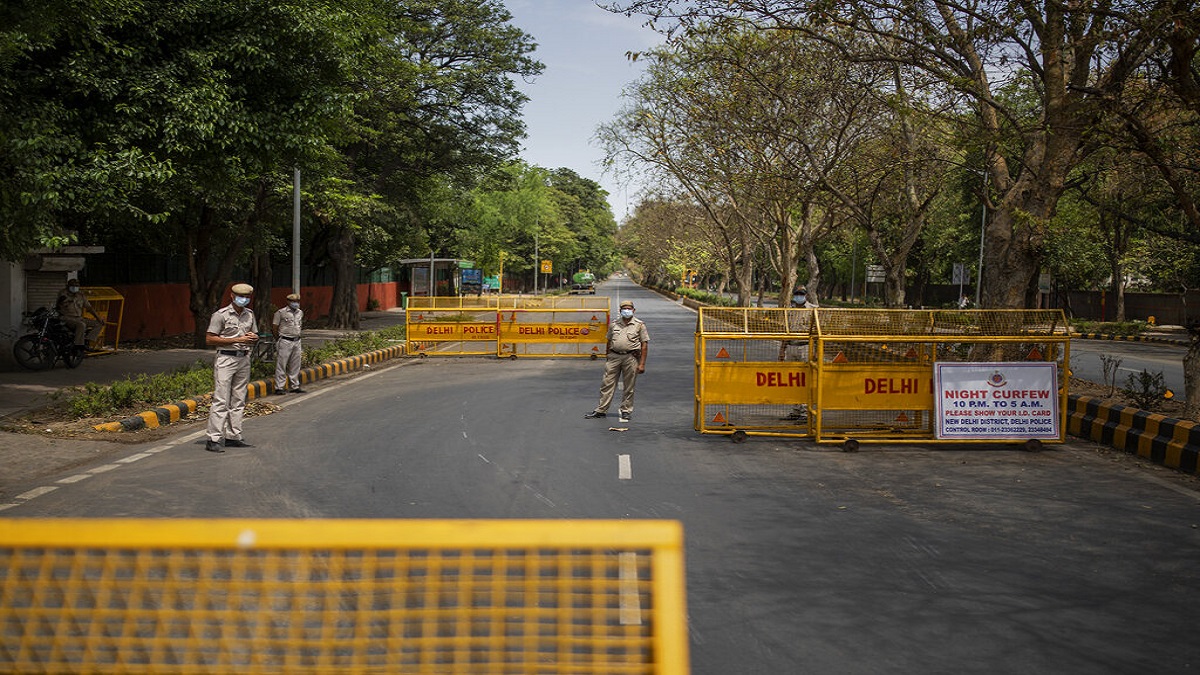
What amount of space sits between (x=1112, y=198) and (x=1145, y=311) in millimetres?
20219

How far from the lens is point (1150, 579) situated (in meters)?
5.95

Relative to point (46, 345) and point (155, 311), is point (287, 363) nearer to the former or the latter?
point (46, 345)

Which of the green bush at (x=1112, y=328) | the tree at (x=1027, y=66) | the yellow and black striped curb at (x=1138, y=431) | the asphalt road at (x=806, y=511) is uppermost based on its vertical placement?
the tree at (x=1027, y=66)

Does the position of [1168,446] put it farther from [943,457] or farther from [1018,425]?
[943,457]

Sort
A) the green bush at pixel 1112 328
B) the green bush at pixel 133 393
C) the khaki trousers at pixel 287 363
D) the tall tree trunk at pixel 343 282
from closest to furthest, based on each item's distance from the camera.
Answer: the green bush at pixel 133 393 → the khaki trousers at pixel 287 363 → the tall tree trunk at pixel 343 282 → the green bush at pixel 1112 328

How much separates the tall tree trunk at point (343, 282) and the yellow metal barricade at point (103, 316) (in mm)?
8481

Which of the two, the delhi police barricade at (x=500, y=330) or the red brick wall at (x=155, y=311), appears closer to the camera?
the red brick wall at (x=155, y=311)

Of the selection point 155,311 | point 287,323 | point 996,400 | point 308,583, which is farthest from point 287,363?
point 308,583

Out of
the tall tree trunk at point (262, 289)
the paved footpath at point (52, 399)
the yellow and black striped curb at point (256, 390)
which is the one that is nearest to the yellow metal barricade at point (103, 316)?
the paved footpath at point (52, 399)

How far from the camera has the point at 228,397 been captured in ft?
33.6

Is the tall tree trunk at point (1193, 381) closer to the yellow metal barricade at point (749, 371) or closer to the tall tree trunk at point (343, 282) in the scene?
the yellow metal barricade at point (749, 371)

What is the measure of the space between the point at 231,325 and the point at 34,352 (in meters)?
8.00

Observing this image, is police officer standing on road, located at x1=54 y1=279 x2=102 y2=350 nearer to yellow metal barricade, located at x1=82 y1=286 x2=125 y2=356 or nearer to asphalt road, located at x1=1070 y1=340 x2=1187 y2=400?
yellow metal barricade, located at x1=82 y1=286 x2=125 y2=356

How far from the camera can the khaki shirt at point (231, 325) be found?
10109mm
